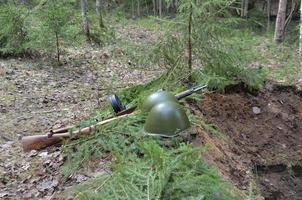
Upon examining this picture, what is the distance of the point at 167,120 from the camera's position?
4773 mm

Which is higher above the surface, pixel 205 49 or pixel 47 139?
pixel 205 49

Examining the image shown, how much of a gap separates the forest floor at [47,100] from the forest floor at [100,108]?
0.5 inches

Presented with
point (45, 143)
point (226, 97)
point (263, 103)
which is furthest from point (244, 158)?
point (45, 143)

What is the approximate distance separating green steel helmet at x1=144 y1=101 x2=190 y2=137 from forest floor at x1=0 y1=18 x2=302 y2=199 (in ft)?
1.50

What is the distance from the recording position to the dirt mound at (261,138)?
5586mm

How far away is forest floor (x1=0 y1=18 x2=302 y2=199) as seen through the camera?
5172 mm

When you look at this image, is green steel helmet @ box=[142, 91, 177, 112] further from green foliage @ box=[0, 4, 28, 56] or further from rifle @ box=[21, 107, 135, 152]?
green foliage @ box=[0, 4, 28, 56]

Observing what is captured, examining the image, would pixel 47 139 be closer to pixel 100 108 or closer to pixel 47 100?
pixel 100 108

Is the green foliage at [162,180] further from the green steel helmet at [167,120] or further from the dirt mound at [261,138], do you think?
the dirt mound at [261,138]

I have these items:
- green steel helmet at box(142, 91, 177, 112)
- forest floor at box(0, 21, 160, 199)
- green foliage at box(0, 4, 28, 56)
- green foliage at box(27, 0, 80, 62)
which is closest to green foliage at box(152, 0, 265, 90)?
green steel helmet at box(142, 91, 177, 112)

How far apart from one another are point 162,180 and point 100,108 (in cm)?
508

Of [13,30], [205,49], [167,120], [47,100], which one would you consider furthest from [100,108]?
[13,30]

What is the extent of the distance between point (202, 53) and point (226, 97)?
0.94 m

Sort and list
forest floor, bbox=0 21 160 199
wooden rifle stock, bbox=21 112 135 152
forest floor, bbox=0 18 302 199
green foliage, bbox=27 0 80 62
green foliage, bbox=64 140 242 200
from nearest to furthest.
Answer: green foliage, bbox=64 140 242 200, forest floor, bbox=0 21 160 199, forest floor, bbox=0 18 302 199, wooden rifle stock, bbox=21 112 135 152, green foliage, bbox=27 0 80 62
